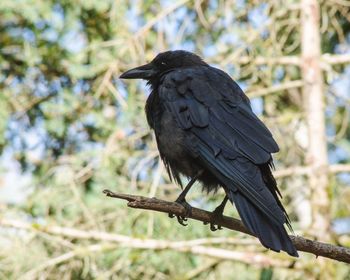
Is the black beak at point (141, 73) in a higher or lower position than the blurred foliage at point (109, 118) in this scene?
higher

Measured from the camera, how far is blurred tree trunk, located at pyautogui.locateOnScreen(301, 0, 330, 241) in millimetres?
7891

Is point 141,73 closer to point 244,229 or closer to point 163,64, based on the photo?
point 163,64

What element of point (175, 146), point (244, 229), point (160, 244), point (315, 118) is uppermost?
point (175, 146)

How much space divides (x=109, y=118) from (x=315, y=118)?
6.87 ft

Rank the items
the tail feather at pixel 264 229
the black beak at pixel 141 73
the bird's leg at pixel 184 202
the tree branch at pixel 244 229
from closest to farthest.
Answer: the tail feather at pixel 264 229, the tree branch at pixel 244 229, the bird's leg at pixel 184 202, the black beak at pixel 141 73

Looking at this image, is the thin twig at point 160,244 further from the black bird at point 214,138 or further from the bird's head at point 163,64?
the bird's head at point 163,64

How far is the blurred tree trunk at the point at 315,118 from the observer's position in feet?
25.9

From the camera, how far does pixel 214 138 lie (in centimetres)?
559

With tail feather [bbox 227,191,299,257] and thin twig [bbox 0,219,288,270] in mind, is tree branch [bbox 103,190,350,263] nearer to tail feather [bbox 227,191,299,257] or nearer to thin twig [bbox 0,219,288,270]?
tail feather [bbox 227,191,299,257]

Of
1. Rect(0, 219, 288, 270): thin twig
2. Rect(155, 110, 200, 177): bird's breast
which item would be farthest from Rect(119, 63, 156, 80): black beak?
Rect(0, 219, 288, 270): thin twig

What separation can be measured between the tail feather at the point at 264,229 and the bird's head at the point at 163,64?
1.62 meters

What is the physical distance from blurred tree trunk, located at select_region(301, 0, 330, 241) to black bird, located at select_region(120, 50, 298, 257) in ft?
6.70

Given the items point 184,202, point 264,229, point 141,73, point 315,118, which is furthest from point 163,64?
point 315,118

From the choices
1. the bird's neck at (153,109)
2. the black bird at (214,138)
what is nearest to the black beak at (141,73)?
the black bird at (214,138)
